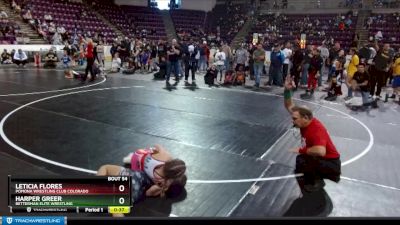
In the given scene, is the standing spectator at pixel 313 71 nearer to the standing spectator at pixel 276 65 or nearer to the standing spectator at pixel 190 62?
the standing spectator at pixel 276 65

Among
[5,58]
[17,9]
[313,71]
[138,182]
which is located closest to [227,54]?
[313,71]

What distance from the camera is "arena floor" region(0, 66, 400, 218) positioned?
4.61 metres

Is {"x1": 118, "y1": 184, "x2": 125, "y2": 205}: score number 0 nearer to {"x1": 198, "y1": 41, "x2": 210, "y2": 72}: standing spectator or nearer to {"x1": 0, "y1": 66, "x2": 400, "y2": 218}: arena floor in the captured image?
{"x1": 0, "y1": 66, "x2": 400, "y2": 218}: arena floor

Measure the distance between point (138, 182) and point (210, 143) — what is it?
2644 millimetres

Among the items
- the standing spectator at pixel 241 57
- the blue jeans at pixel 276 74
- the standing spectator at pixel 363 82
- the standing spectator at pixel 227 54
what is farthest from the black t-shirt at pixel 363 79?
the standing spectator at pixel 227 54

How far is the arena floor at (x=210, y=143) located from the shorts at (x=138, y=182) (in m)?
0.14

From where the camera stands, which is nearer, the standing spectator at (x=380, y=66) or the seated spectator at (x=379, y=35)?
the standing spectator at (x=380, y=66)

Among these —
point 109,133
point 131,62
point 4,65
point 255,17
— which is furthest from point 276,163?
point 255,17

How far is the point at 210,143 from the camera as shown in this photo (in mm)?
6805

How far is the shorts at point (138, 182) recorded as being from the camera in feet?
13.9

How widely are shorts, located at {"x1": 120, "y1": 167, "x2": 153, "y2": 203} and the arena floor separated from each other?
0.14 meters

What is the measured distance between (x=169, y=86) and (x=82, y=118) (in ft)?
18.3

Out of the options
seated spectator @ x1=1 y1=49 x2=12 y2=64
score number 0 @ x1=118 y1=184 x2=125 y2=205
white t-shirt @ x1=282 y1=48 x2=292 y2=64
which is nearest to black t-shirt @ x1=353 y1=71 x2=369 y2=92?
white t-shirt @ x1=282 y1=48 x2=292 y2=64

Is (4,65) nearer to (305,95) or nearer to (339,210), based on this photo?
(305,95)
